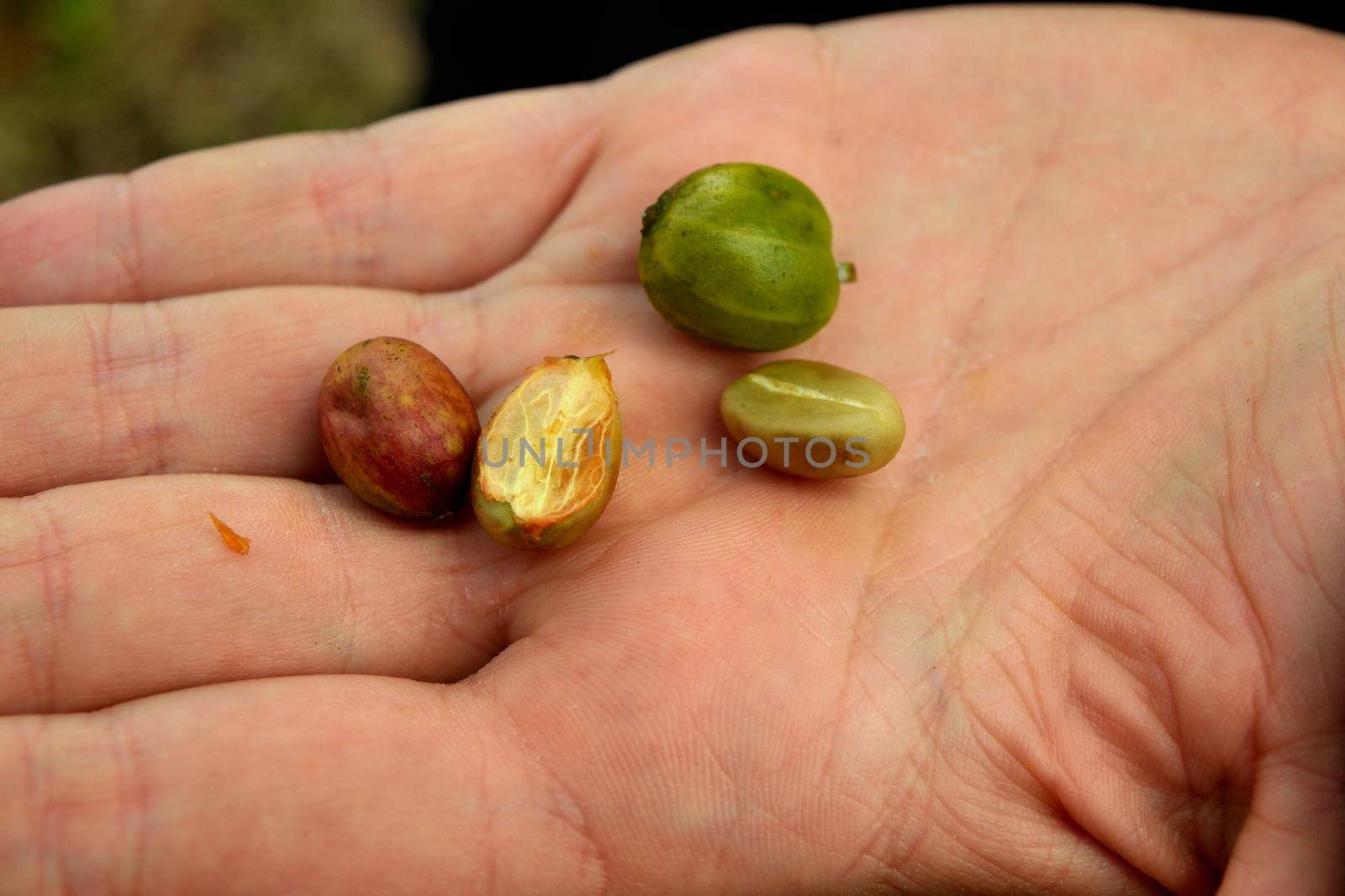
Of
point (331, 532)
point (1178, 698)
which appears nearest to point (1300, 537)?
point (1178, 698)

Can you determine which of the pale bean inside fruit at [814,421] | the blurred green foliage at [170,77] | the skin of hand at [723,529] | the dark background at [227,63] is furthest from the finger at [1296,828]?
the blurred green foliage at [170,77]

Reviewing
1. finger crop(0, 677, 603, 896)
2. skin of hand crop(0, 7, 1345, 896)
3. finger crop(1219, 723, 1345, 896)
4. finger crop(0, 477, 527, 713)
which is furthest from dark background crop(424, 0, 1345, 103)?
finger crop(1219, 723, 1345, 896)

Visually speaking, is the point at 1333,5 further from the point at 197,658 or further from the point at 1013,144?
the point at 197,658

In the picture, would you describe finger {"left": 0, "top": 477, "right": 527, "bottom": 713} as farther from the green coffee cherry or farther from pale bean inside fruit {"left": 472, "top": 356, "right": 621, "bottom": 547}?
the green coffee cherry

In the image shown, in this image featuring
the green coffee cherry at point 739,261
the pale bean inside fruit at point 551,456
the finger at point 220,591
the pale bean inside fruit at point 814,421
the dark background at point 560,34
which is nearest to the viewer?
the finger at point 220,591

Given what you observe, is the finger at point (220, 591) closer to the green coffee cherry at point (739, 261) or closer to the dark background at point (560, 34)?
the green coffee cherry at point (739, 261)

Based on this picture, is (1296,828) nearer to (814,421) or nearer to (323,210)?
(814,421)
